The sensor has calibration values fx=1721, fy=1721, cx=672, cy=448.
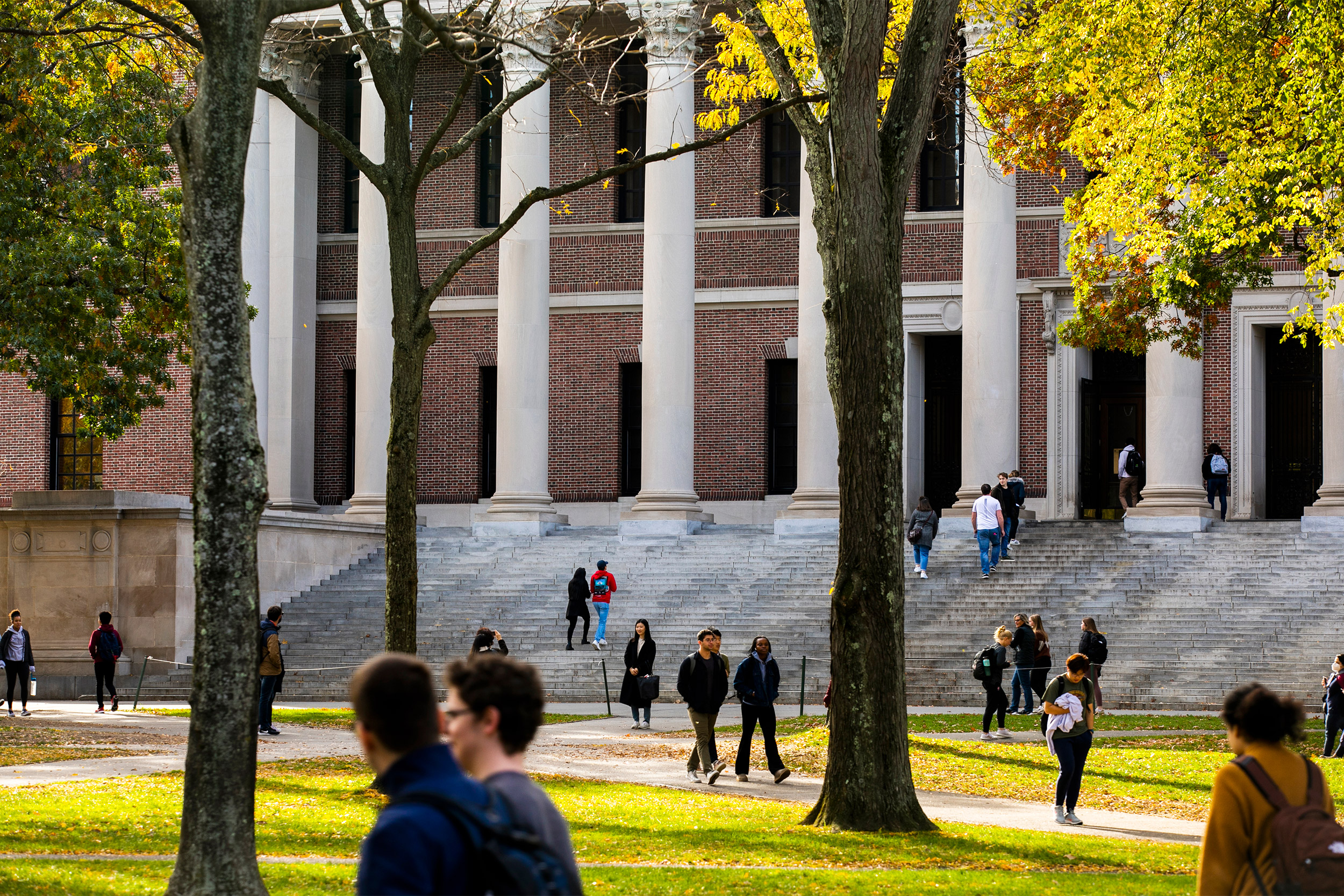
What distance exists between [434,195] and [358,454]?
751 centimetres

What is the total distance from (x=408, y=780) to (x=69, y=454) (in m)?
41.8

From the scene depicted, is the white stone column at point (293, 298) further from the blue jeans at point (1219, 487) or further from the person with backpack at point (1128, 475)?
the blue jeans at point (1219, 487)

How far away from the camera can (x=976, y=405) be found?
33.8 m

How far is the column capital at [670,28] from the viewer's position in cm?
3478

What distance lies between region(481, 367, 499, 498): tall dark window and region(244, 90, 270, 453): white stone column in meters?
5.24

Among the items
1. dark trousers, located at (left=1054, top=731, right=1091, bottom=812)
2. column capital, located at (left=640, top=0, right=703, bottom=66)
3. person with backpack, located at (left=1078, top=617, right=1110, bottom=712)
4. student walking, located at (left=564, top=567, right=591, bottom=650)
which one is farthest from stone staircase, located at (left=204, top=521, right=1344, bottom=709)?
dark trousers, located at (left=1054, top=731, right=1091, bottom=812)

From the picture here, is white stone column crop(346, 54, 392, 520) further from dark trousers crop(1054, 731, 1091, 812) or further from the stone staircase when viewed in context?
dark trousers crop(1054, 731, 1091, 812)

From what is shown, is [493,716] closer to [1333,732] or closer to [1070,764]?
[1070,764]

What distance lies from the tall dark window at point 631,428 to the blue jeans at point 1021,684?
18.5 metres

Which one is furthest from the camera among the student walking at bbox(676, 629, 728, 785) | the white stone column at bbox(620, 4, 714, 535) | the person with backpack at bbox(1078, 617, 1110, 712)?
the white stone column at bbox(620, 4, 714, 535)

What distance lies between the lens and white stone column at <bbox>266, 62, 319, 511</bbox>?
40.1 m

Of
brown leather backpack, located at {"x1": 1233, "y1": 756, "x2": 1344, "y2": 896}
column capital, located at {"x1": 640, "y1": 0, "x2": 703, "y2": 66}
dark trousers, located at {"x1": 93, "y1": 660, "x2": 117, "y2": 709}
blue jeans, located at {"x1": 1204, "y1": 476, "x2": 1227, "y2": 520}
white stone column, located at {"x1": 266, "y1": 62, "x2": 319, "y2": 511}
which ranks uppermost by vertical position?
column capital, located at {"x1": 640, "y1": 0, "x2": 703, "y2": 66}

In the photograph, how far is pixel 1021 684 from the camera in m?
22.0

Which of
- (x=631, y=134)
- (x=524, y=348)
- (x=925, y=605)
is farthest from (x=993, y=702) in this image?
(x=631, y=134)
